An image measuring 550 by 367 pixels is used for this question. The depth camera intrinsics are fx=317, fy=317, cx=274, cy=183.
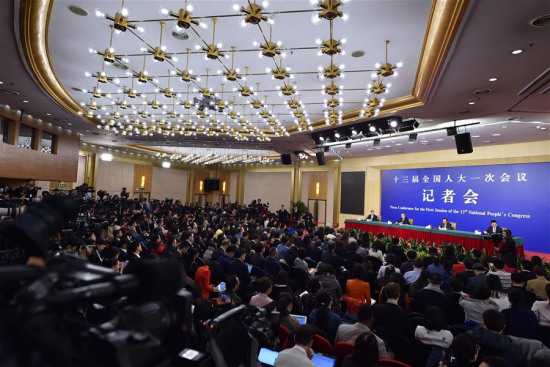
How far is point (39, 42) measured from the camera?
191 inches

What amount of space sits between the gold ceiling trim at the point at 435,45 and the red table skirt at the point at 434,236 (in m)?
4.65

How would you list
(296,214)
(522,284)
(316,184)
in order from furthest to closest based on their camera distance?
(316,184) → (296,214) → (522,284)

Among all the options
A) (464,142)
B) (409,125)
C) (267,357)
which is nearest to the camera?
(267,357)

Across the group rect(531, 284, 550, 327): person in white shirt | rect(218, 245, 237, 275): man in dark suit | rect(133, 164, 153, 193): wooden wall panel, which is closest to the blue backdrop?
rect(531, 284, 550, 327): person in white shirt

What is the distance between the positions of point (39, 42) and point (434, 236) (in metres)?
10.7

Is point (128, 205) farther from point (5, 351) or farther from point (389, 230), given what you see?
point (5, 351)

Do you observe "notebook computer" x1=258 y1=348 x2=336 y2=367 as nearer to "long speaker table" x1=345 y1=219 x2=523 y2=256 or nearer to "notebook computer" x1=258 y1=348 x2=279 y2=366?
"notebook computer" x1=258 y1=348 x2=279 y2=366

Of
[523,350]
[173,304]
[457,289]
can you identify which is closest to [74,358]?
[173,304]

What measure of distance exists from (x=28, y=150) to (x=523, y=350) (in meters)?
12.3

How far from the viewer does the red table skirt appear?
345 inches

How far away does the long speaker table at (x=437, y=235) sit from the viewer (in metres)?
8.83

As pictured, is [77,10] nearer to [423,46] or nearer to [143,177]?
[423,46]

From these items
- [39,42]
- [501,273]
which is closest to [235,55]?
[39,42]

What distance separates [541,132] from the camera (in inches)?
348
